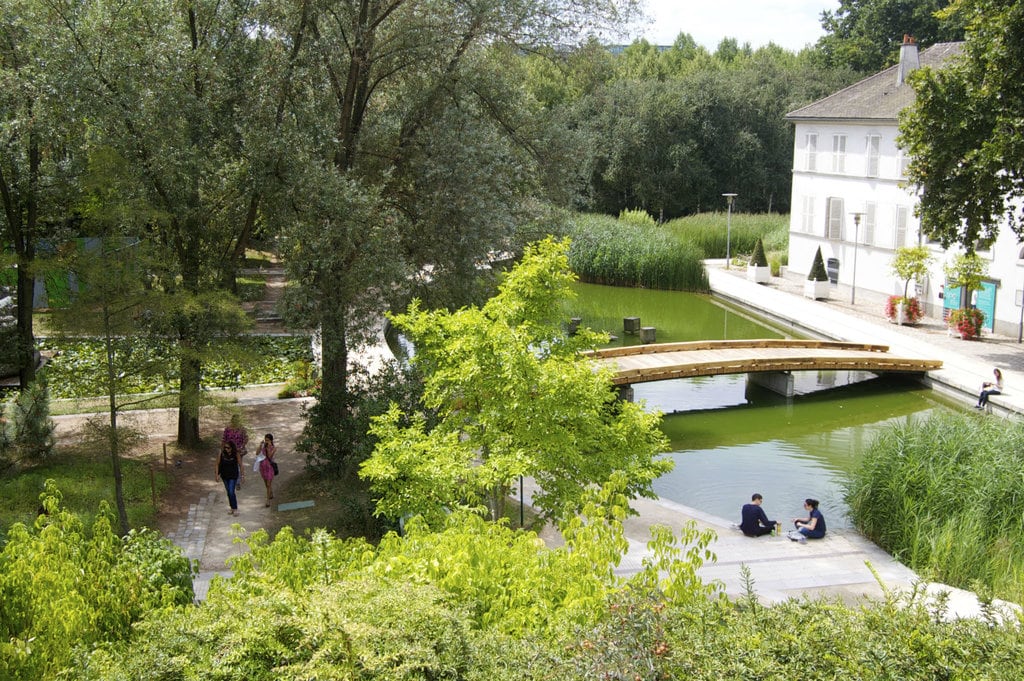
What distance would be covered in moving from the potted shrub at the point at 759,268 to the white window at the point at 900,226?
6.35 meters

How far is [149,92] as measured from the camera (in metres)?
15.8

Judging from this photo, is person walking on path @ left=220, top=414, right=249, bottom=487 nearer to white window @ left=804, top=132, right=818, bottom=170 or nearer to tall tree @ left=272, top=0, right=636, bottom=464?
tall tree @ left=272, top=0, right=636, bottom=464

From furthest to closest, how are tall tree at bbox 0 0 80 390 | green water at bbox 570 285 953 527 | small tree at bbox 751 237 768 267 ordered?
1. small tree at bbox 751 237 768 267
2. green water at bbox 570 285 953 527
3. tall tree at bbox 0 0 80 390

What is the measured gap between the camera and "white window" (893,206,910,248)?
109ft

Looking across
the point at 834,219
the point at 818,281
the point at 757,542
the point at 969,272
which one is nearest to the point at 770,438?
the point at 757,542

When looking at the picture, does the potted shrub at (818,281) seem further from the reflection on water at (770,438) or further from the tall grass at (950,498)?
the tall grass at (950,498)

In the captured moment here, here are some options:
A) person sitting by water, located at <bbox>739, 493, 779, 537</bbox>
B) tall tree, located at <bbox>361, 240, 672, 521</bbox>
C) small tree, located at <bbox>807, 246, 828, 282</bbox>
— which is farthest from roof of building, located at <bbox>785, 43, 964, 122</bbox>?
tall tree, located at <bbox>361, 240, 672, 521</bbox>

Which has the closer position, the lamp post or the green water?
the green water

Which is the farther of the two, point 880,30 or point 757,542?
point 880,30

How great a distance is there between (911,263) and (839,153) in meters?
7.61

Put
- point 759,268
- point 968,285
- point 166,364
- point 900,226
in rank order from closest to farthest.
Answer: point 166,364
point 968,285
point 900,226
point 759,268

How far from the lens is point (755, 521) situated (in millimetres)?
14531

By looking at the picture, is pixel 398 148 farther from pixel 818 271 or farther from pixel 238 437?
pixel 818 271

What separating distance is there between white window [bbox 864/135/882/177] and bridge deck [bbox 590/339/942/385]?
1124 centimetres
